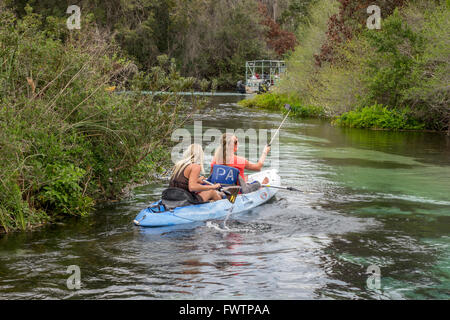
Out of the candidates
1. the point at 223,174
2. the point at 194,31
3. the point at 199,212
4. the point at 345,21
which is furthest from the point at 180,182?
the point at 194,31

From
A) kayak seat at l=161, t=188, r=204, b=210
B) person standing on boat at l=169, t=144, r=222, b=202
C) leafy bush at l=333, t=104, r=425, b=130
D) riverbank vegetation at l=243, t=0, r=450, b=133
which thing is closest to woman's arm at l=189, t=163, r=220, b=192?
person standing on boat at l=169, t=144, r=222, b=202

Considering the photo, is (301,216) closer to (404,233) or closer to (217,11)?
(404,233)

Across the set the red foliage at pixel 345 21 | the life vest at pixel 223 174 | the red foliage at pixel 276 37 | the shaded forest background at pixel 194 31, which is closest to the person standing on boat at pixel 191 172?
the life vest at pixel 223 174

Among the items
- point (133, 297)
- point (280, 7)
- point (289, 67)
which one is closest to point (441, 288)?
point (133, 297)

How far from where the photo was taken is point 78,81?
10523 millimetres

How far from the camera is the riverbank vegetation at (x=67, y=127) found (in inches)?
356

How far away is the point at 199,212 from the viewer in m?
10.0

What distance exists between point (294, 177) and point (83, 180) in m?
5.92

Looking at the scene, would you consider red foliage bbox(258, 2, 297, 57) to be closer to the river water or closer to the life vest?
the river water

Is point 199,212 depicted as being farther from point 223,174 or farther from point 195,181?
point 223,174

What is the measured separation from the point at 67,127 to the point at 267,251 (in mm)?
3899

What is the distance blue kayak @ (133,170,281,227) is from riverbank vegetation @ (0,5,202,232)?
126 centimetres

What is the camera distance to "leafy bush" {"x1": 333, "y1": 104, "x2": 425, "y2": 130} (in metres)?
25.3

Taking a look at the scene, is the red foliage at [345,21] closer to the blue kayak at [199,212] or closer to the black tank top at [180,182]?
the blue kayak at [199,212]
